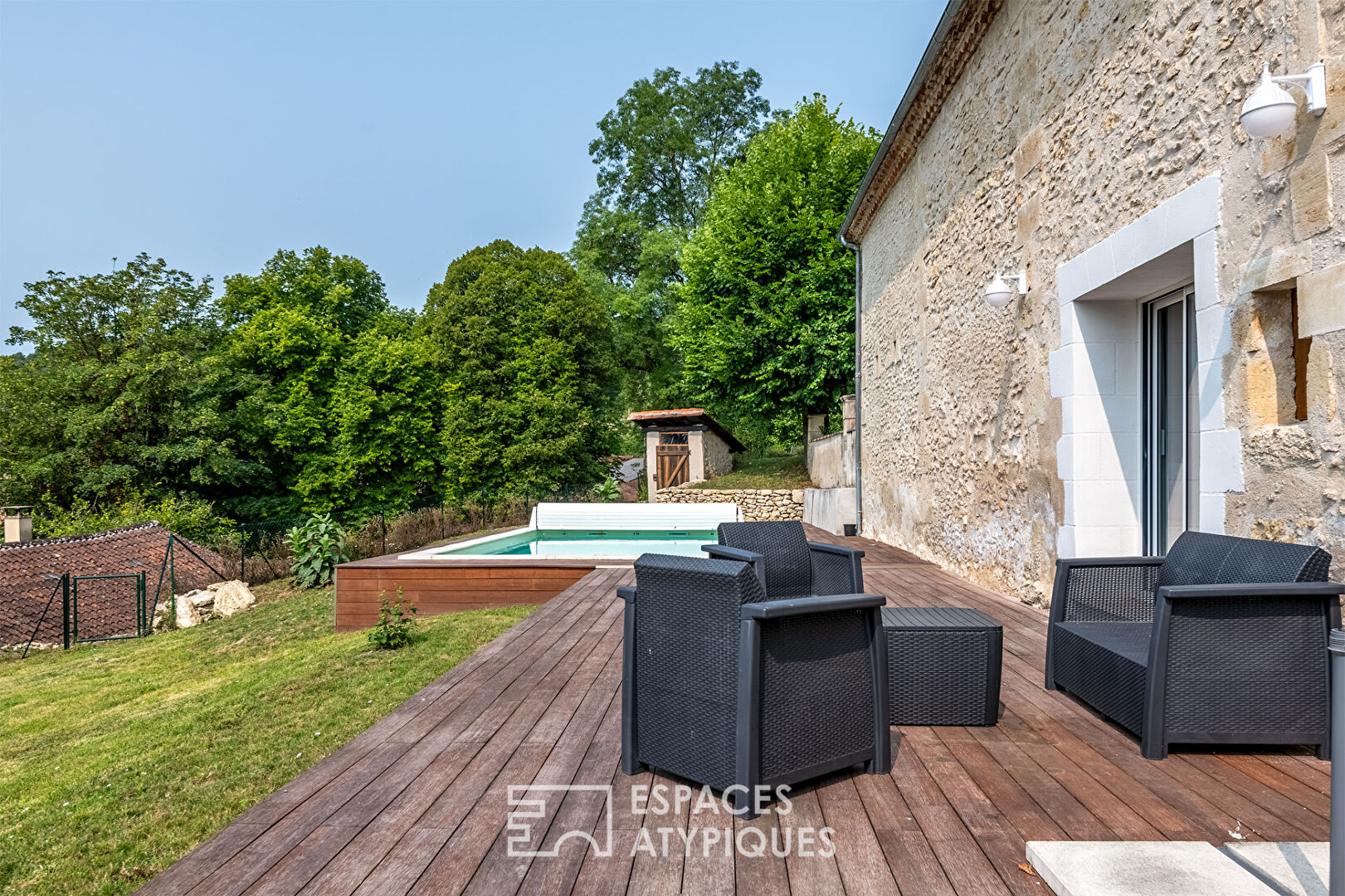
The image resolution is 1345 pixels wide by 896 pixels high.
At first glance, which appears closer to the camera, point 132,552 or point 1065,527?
point 1065,527

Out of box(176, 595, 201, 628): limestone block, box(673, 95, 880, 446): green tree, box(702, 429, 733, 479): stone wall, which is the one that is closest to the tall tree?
box(702, 429, 733, 479): stone wall

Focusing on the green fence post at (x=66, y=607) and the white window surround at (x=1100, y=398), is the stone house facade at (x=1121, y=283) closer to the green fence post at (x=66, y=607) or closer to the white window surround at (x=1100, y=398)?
the white window surround at (x=1100, y=398)

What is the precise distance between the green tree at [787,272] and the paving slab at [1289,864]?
1528 cm

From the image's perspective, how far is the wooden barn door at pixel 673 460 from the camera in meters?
20.1

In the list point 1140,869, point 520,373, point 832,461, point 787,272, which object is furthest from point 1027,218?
point 520,373

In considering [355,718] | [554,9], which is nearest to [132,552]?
[355,718]

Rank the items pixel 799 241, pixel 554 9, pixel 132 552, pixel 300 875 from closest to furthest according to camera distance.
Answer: pixel 300 875
pixel 132 552
pixel 799 241
pixel 554 9

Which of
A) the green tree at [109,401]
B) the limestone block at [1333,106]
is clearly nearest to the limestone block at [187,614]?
the green tree at [109,401]

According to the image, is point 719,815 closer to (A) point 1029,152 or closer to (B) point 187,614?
(A) point 1029,152

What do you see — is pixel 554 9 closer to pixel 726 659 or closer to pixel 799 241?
pixel 799 241

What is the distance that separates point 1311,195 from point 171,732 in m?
6.58

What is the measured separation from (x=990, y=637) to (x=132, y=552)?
13388mm

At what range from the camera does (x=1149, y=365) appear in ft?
14.6

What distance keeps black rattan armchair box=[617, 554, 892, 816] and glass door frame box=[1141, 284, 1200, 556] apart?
3005 millimetres
